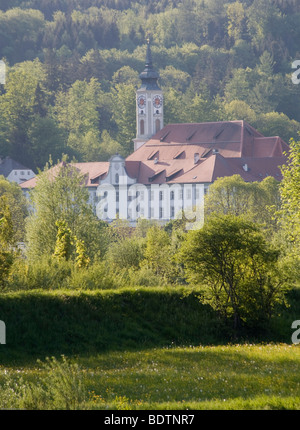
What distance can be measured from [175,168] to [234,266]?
11411 cm

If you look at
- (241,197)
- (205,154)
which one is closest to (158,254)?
(241,197)

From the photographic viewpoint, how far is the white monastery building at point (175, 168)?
131875mm

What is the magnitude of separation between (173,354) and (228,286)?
17.2 feet

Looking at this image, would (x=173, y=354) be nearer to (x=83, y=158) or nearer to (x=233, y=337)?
(x=233, y=337)

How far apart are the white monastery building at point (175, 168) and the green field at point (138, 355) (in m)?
95.8

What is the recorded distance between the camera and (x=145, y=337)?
24.5 m

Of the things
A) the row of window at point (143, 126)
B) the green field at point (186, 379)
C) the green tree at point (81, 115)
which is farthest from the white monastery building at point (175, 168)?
the green field at point (186, 379)

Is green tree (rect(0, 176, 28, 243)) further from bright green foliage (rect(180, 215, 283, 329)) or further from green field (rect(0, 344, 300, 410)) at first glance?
green field (rect(0, 344, 300, 410))

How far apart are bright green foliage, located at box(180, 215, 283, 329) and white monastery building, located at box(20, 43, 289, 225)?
9527 centimetres

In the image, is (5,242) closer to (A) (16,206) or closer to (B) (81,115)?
(A) (16,206)

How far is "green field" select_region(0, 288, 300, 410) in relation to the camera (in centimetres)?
1423

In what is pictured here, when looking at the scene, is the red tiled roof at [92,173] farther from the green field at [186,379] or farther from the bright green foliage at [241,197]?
the green field at [186,379]

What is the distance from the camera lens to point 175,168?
5531 inches

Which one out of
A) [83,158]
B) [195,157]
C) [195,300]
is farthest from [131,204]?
[195,300]
